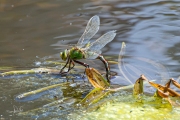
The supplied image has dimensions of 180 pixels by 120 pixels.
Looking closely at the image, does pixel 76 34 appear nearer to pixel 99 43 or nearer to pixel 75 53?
pixel 99 43

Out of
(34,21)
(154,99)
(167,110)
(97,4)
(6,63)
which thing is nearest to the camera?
(167,110)

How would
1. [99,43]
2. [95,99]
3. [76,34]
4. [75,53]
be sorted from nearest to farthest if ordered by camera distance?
1. [95,99]
2. [75,53]
3. [99,43]
4. [76,34]

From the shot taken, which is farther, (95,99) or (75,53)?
(75,53)

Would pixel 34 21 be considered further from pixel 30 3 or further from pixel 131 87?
pixel 131 87

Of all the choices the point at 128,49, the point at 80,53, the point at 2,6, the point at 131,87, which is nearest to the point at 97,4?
the point at 2,6

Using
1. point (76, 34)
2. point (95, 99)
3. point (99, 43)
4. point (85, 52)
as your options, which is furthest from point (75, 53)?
point (76, 34)

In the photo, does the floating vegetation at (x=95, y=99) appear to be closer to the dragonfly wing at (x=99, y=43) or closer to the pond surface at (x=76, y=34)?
the pond surface at (x=76, y=34)

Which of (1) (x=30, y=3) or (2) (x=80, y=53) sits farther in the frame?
(1) (x=30, y=3)

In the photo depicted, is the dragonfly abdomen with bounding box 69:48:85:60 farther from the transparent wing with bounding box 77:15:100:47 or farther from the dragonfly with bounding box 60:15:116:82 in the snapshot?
the transparent wing with bounding box 77:15:100:47
